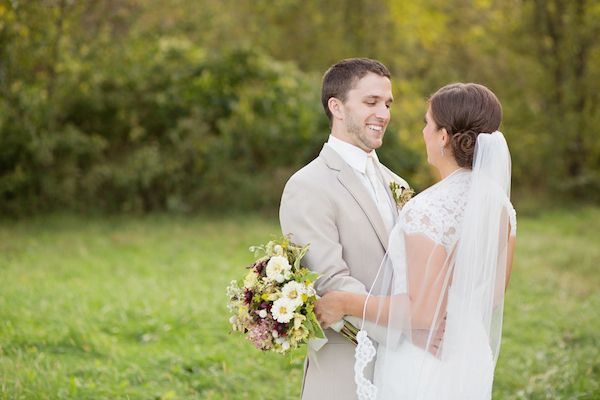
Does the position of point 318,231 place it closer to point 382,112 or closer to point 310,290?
point 310,290

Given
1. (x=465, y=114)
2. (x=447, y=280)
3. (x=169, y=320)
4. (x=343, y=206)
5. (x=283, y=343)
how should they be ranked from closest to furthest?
(x=447, y=280) → (x=465, y=114) → (x=283, y=343) → (x=343, y=206) → (x=169, y=320)

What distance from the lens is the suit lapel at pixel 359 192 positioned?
11.1 ft

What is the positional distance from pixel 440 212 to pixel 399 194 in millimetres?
607

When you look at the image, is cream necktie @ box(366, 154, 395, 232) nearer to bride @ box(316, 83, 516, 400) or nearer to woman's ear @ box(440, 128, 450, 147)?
bride @ box(316, 83, 516, 400)

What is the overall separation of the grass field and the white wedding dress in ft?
8.98

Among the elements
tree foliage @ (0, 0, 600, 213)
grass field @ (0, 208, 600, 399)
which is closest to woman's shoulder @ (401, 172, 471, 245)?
grass field @ (0, 208, 600, 399)

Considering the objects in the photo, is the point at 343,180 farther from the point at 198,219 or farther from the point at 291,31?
the point at 291,31

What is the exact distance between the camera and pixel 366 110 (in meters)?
3.51

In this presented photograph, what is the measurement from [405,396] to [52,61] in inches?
460

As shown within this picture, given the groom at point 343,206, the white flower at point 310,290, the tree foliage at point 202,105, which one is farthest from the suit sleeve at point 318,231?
the tree foliage at point 202,105

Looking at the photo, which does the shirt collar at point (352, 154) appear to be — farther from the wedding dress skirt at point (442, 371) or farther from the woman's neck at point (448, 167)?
the wedding dress skirt at point (442, 371)

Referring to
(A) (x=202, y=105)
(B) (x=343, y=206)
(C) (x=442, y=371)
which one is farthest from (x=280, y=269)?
(A) (x=202, y=105)

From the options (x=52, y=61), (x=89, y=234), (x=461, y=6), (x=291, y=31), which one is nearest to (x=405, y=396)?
(x=89, y=234)

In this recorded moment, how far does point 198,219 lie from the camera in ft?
48.3
